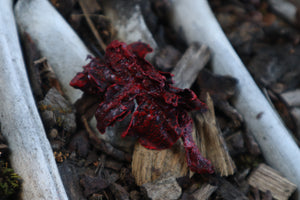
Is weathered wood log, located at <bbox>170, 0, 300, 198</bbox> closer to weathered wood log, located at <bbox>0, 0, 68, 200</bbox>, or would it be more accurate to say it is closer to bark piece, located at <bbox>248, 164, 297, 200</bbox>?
bark piece, located at <bbox>248, 164, 297, 200</bbox>

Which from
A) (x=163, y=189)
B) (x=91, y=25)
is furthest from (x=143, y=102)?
(x=91, y=25)

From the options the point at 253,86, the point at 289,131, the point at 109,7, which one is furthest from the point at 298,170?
the point at 109,7

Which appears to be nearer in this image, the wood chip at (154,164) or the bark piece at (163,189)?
the bark piece at (163,189)

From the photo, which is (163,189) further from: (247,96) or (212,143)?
(247,96)

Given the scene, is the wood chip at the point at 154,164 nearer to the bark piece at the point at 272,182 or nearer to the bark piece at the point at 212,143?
the bark piece at the point at 212,143

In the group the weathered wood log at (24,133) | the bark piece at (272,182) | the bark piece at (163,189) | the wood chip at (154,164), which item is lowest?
the bark piece at (272,182)

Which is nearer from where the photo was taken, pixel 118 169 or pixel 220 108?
pixel 118 169

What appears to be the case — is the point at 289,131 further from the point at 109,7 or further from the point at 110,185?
the point at 109,7

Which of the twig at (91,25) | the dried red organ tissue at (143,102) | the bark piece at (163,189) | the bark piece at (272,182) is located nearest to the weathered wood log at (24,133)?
the dried red organ tissue at (143,102)
